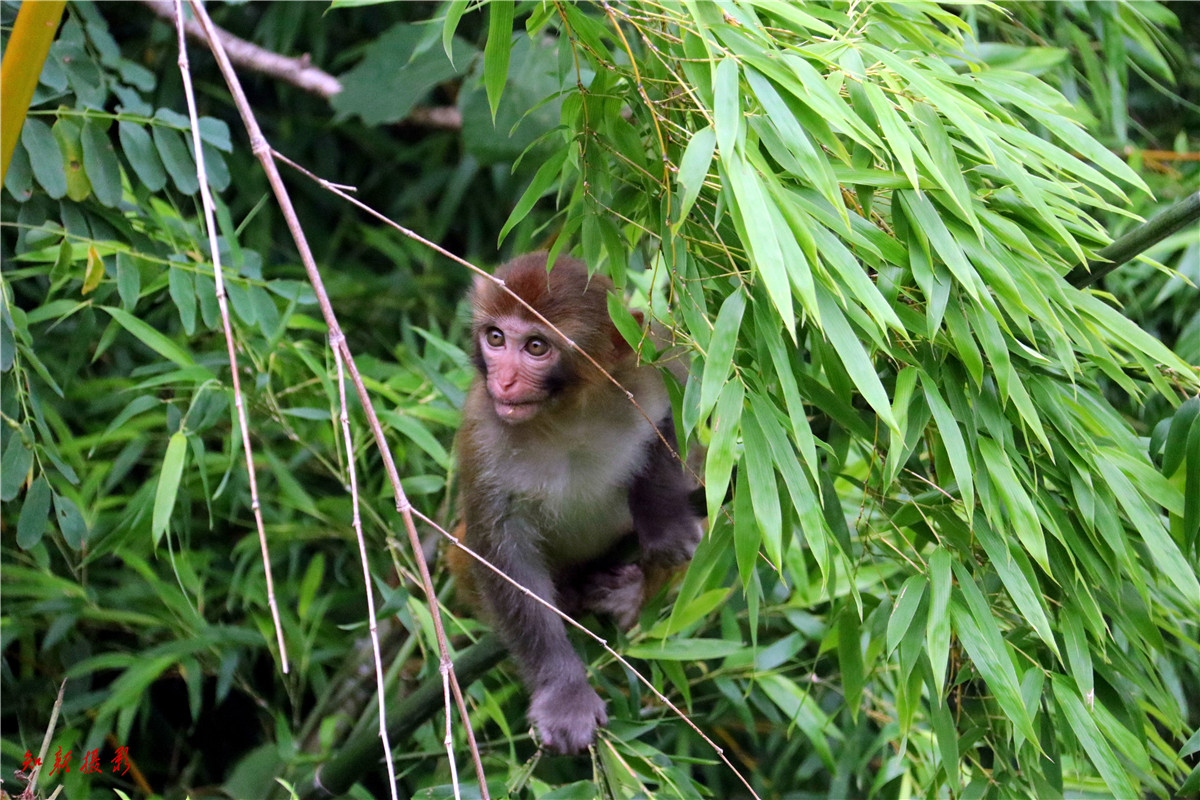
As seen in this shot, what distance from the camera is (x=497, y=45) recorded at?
1865mm

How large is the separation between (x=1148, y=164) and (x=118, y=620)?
3.82 metres

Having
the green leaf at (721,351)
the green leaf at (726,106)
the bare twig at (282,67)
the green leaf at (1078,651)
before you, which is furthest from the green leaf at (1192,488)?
the bare twig at (282,67)

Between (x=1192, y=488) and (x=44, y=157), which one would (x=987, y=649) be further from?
(x=44, y=157)

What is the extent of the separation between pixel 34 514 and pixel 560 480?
126 centimetres

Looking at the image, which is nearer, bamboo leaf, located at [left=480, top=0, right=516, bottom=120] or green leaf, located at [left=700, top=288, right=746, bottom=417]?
green leaf, located at [left=700, top=288, right=746, bottom=417]

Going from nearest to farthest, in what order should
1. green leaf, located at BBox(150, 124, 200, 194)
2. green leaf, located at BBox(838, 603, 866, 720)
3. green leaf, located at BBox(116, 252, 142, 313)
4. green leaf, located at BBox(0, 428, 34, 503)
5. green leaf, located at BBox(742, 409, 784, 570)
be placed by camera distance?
green leaf, located at BBox(742, 409, 784, 570) → green leaf, located at BBox(838, 603, 866, 720) → green leaf, located at BBox(0, 428, 34, 503) → green leaf, located at BBox(116, 252, 142, 313) → green leaf, located at BBox(150, 124, 200, 194)

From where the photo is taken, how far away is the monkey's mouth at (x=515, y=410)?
102 inches

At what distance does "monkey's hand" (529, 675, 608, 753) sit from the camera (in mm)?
2568

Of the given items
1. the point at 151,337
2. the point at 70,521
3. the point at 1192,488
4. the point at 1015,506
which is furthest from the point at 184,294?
the point at 1192,488

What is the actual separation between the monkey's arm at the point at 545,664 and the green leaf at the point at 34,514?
103 cm

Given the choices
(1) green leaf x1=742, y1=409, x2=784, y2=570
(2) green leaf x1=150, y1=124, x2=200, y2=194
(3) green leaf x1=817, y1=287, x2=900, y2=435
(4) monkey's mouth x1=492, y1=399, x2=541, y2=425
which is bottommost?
(4) monkey's mouth x1=492, y1=399, x2=541, y2=425

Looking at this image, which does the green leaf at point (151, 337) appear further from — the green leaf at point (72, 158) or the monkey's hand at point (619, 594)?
the monkey's hand at point (619, 594)

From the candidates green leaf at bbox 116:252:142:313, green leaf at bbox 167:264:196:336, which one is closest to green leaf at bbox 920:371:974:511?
green leaf at bbox 167:264:196:336

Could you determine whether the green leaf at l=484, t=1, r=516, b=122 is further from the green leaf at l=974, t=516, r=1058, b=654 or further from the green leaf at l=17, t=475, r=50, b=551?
the green leaf at l=17, t=475, r=50, b=551
